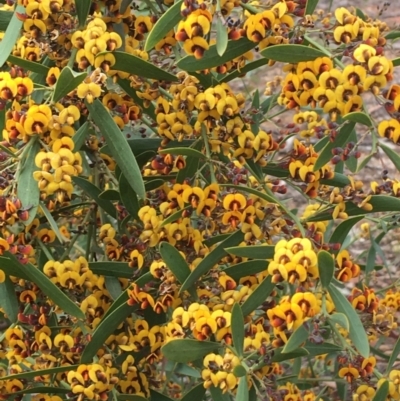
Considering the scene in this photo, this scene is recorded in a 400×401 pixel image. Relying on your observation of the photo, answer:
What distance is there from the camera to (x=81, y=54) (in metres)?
1.40

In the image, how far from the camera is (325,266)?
1324mm

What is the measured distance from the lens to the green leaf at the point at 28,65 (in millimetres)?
1471

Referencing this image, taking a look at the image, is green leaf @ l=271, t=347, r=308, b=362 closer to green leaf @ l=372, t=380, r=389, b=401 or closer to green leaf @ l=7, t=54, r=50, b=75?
green leaf @ l=372, t=380, r=389, b=401

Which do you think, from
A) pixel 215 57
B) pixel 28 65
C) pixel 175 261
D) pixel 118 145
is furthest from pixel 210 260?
pixel 28 65

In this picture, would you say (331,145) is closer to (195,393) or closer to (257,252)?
(257,252)

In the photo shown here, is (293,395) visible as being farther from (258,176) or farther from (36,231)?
(36,231)

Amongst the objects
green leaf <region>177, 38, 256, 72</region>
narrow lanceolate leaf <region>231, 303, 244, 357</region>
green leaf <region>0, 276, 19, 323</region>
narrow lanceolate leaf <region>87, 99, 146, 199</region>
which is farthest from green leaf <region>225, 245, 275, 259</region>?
green leaf <region>0, 276, 19, 323</region>

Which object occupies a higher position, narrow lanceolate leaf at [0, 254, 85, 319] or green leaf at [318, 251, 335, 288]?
green leaf at [318, 251, 335, 288]

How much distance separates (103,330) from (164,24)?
0.63 m

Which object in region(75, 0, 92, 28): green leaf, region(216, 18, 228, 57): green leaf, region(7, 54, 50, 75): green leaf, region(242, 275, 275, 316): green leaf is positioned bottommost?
region(242, 275, 275, 316): green leaf

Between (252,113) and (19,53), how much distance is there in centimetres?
52

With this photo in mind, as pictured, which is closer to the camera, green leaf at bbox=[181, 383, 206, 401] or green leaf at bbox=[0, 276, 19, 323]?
green leaf at bbox=[0, 276, 19, 323]

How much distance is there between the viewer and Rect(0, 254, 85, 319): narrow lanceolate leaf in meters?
1.48

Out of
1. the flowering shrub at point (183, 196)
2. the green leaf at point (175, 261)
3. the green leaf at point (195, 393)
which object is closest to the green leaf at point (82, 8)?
the flowering shrub at point (183, 196)
